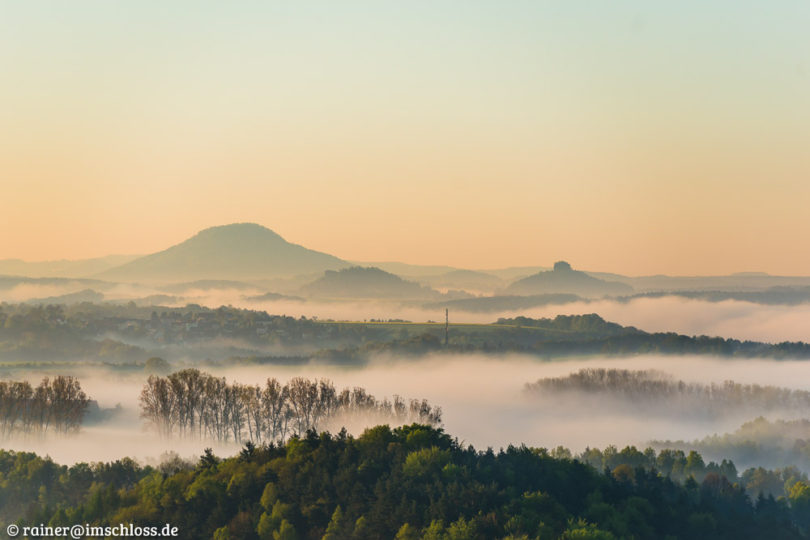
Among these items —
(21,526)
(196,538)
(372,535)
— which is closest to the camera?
(372,535)

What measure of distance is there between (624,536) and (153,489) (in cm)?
5072

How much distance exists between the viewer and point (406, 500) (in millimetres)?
112062

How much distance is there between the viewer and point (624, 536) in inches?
4390

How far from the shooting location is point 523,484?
120 meters

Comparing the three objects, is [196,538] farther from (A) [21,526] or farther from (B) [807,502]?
(B) [807,502]

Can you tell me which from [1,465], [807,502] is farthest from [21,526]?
[807,502]

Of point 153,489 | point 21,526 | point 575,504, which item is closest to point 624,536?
point 575,504

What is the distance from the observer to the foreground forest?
10956 cm

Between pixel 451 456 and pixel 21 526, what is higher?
pixel 451 456

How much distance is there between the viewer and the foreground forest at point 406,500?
109562mm

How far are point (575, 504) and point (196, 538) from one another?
123 feet

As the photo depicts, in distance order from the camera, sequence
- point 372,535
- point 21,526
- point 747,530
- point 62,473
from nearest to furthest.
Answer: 1. point 372,535
2. point 747,530
3. point 21,526
4. point 62,473

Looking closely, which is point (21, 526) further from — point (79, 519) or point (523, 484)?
point (523, 484)

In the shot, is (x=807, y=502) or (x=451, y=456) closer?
(x=451, y=456)
